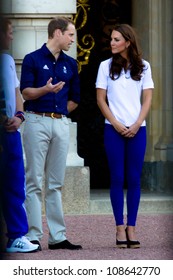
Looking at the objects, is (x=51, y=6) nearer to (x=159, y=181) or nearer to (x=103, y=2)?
(x=103, y=2)

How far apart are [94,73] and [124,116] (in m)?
5.06

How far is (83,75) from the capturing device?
→ 12.6m

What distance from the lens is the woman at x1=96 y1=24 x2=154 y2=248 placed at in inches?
298

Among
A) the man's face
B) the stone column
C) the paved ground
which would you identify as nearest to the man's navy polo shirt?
the man's face

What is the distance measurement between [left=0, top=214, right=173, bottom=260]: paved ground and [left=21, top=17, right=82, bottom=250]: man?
11.8 inches

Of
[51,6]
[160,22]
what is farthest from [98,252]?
[160,22]

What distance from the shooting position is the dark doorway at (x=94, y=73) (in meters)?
12.6

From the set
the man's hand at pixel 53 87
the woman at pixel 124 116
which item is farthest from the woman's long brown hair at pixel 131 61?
the man's hand at pixel 53 87

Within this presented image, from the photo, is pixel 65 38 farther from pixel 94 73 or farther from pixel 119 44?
pixel 94 73

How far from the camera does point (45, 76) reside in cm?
744

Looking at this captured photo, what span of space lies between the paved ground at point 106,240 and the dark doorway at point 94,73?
209 cm

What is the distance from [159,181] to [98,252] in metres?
4.76

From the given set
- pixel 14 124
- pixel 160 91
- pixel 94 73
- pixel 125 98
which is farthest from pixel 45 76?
pixel 94 73

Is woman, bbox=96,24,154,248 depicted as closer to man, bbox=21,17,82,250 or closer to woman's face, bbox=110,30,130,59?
woman's face, bbox=110,30,130,59
